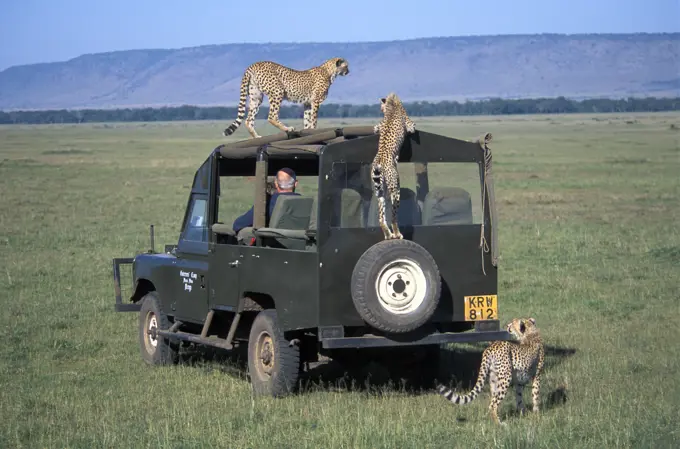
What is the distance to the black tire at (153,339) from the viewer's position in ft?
35.0

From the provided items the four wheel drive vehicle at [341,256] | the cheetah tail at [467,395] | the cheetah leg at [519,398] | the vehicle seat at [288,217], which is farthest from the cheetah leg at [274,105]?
the cheetah leg at [519,398]

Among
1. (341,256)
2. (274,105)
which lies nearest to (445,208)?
(341,256)

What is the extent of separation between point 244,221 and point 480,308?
6.91ft

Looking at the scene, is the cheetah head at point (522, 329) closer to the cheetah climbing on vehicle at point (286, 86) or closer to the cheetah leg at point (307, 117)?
the cheetah leg at point (307, 117)

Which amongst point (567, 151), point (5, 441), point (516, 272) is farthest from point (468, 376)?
point (567, 151)

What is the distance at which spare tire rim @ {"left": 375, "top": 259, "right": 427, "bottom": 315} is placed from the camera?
8227 millimetres

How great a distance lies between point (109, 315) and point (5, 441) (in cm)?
572

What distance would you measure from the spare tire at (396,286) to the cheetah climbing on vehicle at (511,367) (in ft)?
1.75

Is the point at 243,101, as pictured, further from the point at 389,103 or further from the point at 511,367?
the point at 511,367

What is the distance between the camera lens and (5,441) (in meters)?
7.88

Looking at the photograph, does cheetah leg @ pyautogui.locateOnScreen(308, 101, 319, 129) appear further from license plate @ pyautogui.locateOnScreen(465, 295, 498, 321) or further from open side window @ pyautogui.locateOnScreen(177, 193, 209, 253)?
license plate @ pyautogui.locateOnScreen(465, 295, 498, 321)

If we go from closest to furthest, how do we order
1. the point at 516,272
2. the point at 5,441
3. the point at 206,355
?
1. the point at 5,441
2. the point at 206,355
3. the point at 516,272

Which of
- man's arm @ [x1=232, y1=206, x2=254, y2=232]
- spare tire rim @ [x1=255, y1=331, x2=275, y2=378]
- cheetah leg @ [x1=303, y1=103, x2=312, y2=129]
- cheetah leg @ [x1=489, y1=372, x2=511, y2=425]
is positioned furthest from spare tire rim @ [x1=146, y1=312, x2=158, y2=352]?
cheetah leg @ [x1=489, y1=372, x2=511, y2=425]

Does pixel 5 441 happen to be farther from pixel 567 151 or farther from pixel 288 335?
pixel 567 151
